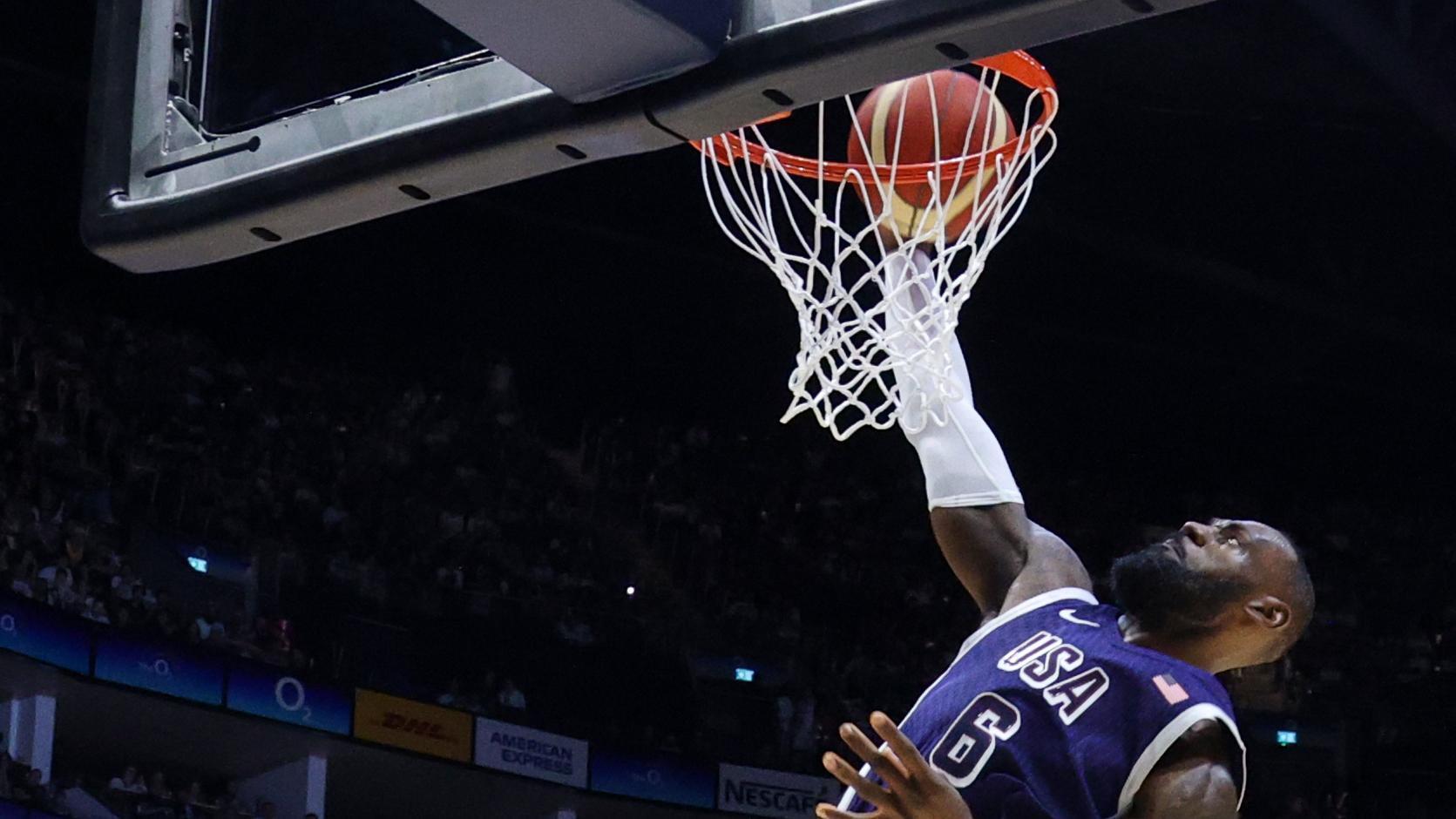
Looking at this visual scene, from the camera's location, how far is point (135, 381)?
507 inches

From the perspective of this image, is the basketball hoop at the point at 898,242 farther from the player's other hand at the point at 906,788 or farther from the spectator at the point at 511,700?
the spectator at the point at 511,700

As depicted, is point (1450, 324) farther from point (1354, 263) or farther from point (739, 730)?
point (739, 730)

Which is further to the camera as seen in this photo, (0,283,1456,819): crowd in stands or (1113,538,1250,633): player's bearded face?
(0,283,1456,819): crowd in stands

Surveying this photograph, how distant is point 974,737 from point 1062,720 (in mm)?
141

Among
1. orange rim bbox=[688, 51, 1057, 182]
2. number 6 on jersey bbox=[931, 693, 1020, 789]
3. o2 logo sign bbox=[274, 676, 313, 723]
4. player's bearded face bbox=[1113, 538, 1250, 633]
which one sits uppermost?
orange rim bbox=[688, 51, 1057, 182]

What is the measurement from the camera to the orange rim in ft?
13.8

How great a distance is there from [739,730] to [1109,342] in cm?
496

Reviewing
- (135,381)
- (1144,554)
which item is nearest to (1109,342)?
(135,381)

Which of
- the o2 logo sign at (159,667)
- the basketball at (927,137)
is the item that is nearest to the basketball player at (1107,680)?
the basketball at (927,137)

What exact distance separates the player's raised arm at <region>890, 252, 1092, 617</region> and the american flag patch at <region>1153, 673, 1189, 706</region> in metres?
0.40

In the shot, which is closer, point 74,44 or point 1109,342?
point 74,44

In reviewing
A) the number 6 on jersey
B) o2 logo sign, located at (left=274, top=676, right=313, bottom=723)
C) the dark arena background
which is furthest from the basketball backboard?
o2 logo sign, located at (left=274, top=676, right=313, bottom=723)

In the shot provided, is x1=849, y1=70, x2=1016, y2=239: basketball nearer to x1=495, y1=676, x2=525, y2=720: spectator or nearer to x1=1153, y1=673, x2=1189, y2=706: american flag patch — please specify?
x1=1153, y1=673, x2=1189, y2=706: american flag patch

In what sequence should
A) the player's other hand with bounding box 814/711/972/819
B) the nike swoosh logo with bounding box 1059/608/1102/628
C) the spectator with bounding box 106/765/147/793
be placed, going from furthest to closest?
the spectator with bounding box 106/765/147/793, the nike swoosh logo with bounding box 1059/608/1102/628, the player's other hand with bounding box 814/711/972/819
